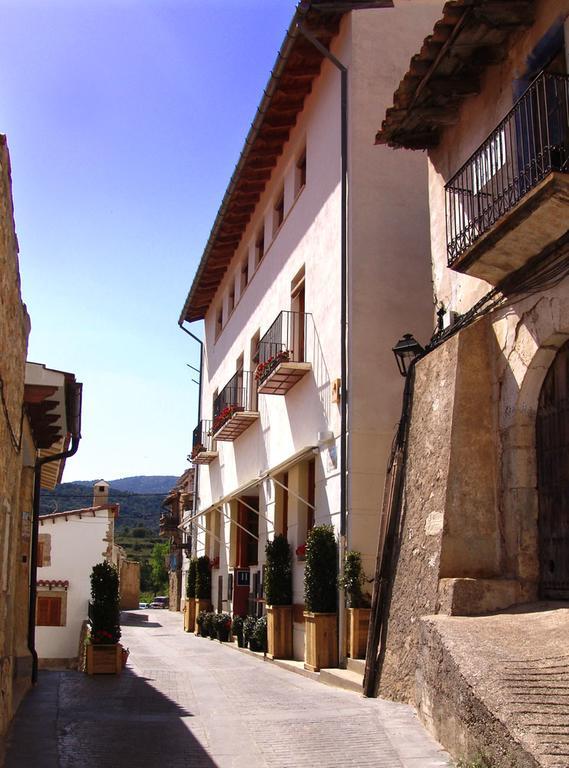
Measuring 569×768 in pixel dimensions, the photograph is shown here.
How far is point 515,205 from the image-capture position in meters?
7.49

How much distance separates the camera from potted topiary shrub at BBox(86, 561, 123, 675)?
1242 cm

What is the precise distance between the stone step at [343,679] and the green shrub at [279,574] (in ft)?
11.2

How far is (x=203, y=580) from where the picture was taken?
23.5 metres

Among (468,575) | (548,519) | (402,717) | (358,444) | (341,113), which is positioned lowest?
(402,717)

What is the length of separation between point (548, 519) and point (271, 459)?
9.92 m

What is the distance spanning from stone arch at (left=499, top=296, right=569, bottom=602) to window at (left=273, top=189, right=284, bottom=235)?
10.4m

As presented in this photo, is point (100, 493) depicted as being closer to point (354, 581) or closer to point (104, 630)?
point (104, 630)

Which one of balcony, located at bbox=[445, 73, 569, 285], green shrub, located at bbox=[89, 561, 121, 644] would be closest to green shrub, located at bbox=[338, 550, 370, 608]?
green shrub, located at bbox=[89, 561, 121, 644]

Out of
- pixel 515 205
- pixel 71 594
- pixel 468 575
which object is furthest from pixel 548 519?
pixel 71 594

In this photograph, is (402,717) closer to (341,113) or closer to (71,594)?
(341,113)

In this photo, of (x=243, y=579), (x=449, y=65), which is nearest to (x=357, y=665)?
(x=449, y=65)

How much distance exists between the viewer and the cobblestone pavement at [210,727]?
6.36 m

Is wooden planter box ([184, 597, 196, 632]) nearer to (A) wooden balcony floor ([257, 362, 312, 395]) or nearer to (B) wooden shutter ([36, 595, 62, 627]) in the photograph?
(B) wooden shutter ([36, 595, 62, 627])

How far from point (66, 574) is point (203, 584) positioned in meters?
6.79
